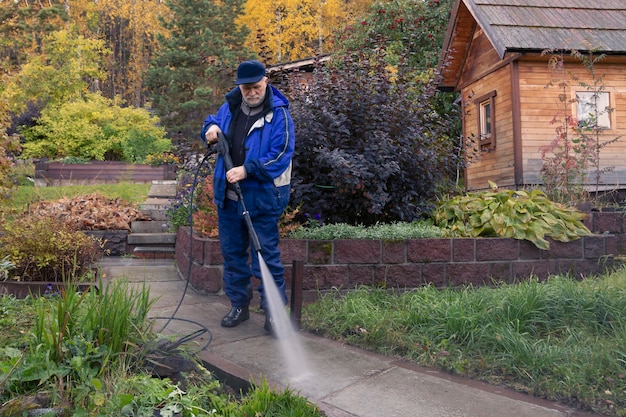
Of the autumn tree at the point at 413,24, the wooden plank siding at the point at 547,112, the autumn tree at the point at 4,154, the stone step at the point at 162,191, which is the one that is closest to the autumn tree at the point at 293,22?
the autumn tree at the point at 413,24

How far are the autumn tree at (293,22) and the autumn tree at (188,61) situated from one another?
2.76 metres

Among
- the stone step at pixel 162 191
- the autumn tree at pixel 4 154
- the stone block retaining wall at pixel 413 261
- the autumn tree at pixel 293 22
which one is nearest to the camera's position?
the stone block retaining wall at pixel 413 261

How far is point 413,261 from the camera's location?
4871mm

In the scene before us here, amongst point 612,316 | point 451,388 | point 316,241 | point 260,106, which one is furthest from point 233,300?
point 612,316

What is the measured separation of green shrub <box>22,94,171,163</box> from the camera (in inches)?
586

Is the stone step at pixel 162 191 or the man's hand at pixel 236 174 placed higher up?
the stone step at pixel 162 191

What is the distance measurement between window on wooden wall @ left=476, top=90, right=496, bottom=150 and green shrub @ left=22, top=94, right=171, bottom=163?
9.12 m

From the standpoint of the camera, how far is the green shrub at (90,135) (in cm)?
1488

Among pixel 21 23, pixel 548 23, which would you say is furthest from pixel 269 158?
pixel 21 23

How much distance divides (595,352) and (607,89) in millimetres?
10427

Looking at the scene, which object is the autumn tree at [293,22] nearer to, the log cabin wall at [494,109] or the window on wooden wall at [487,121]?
the log cabin wall at [494,109]

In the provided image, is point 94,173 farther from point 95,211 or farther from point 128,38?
point 128,38

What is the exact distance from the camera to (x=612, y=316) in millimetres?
3598

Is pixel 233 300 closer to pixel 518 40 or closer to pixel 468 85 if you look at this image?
pixel 518 40
